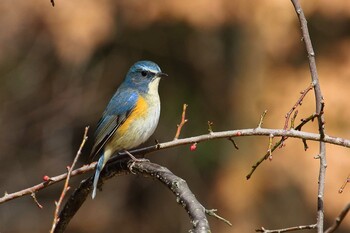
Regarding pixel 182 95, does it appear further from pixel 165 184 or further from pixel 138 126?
pixel 165 184

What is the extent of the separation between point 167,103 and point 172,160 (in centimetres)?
73

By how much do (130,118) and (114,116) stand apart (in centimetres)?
13

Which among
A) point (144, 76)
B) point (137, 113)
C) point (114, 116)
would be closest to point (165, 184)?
point (137, 113)

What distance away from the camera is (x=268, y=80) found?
900 centimetres

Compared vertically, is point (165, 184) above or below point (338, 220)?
below

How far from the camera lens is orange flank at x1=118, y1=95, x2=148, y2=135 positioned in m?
5.01

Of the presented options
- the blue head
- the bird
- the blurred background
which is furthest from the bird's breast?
the blurred background

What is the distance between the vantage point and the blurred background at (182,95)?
8.58 m

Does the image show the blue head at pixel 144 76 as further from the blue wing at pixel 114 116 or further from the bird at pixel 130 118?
the blue wing at pixel 114 116

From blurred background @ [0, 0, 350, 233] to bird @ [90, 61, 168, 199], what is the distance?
125 inches

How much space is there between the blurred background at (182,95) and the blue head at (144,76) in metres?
3.08

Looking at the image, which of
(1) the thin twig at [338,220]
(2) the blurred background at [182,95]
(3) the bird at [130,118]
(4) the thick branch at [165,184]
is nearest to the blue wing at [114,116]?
(3) the bird at [130,118]

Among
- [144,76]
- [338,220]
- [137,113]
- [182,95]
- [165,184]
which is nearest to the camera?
[338,220]

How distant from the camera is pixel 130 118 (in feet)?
16.6
